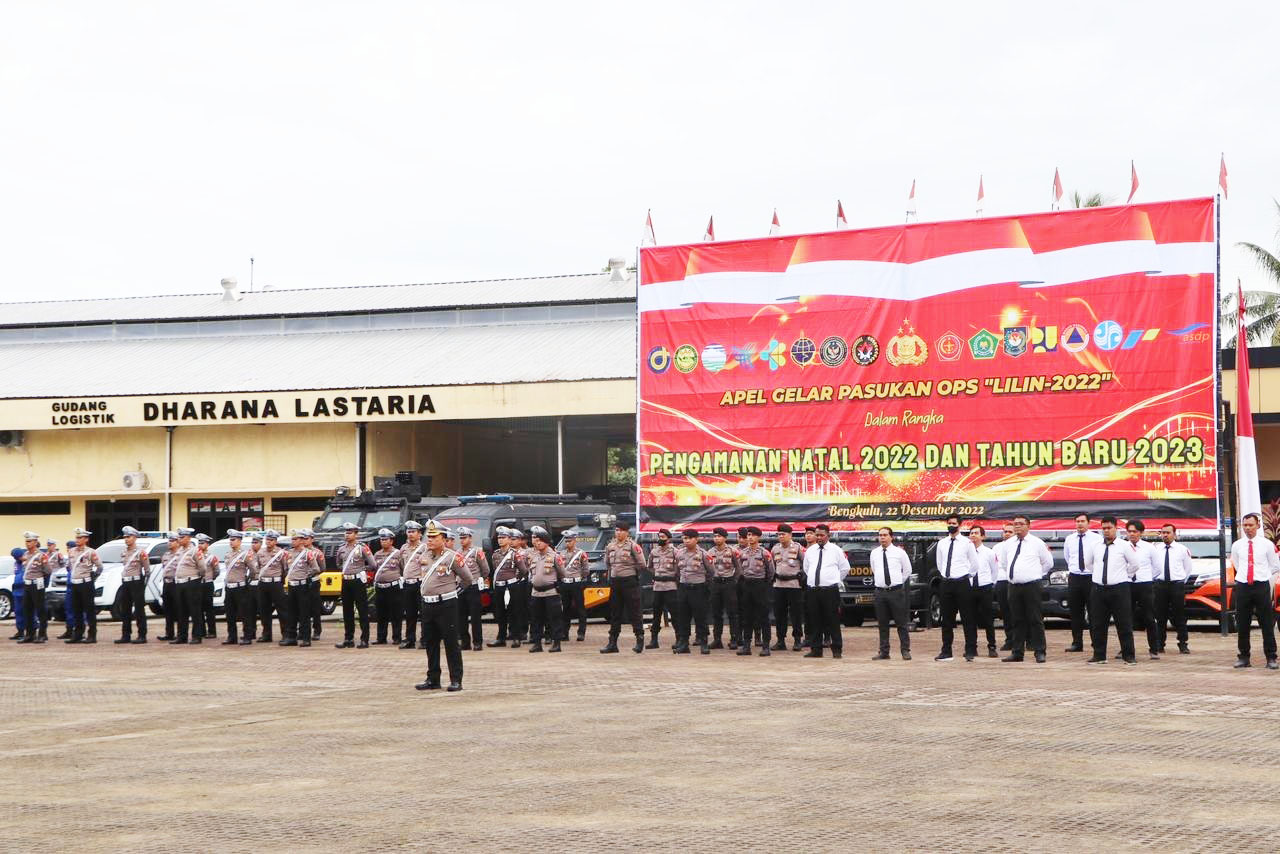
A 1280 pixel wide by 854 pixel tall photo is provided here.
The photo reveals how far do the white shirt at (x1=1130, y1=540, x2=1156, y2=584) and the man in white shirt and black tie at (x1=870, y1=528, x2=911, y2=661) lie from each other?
2778 mm

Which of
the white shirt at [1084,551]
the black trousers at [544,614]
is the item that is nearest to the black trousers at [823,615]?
the white shirt at [1084,551]

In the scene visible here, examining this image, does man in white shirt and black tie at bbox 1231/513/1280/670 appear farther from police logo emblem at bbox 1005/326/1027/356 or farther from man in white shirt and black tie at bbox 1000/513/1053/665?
police logo emblem at bbox 1005/326/1027/356

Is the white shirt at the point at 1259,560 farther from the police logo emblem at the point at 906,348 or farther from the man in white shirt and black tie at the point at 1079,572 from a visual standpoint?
the police logo emblem at the point at 906,348

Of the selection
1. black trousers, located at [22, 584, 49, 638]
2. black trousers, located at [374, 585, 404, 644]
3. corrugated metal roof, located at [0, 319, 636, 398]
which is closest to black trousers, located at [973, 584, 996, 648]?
black trousers, located at [374, 585, 404, 644]

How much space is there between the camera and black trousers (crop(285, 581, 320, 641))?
77.9ft

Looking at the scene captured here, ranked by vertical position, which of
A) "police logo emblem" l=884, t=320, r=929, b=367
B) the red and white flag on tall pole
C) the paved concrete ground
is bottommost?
the paved concrete ground

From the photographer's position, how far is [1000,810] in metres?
8.66

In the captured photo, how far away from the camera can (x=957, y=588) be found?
19.9m

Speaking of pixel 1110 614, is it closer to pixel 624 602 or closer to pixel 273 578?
pixel 624 602

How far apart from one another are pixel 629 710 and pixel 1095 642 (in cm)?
751

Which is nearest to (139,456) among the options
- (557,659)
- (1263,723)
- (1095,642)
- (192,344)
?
(192,344)

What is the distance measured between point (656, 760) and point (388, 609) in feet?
45.2

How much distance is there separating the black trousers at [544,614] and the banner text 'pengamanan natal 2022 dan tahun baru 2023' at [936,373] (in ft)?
12.3

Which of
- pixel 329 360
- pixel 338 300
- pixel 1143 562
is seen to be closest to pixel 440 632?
pixel 1143 562
